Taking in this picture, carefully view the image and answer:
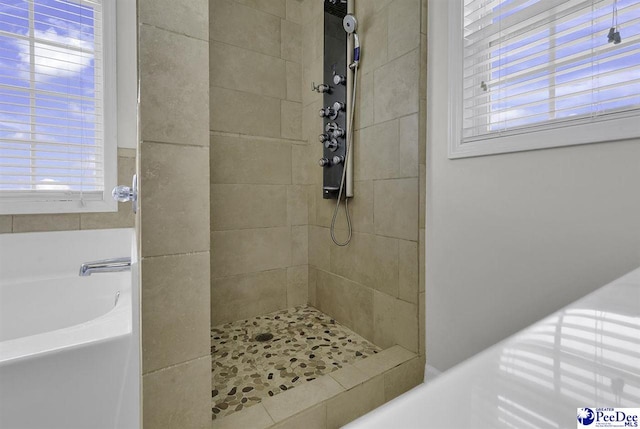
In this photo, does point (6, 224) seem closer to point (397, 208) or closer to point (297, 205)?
point (297, 205)

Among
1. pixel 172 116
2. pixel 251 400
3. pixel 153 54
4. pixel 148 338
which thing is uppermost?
pixel 153 54

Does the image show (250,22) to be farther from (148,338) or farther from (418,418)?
(418,418)

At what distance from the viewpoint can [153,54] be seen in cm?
81

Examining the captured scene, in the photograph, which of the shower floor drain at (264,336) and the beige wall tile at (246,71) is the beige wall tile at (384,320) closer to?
the shower floor drain at (264,336)

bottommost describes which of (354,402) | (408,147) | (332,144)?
(354,402)

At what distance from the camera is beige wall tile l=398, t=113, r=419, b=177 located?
1.54m

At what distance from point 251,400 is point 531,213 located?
1407 millimetres

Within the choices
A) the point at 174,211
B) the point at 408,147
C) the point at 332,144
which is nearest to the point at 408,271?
the point at 408,147

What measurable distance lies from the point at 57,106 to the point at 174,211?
1567 millimetres

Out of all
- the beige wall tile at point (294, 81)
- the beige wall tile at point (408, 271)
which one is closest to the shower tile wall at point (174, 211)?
the beige wall tile at point (408, 271)

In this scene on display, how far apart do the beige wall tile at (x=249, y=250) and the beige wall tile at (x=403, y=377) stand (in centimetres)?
118

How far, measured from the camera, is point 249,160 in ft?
7.06

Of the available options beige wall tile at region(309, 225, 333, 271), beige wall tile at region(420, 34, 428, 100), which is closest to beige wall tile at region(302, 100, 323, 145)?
beige wall tile at region(309, 225, 333, 271)

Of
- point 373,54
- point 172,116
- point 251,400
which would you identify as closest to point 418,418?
point 172,116
